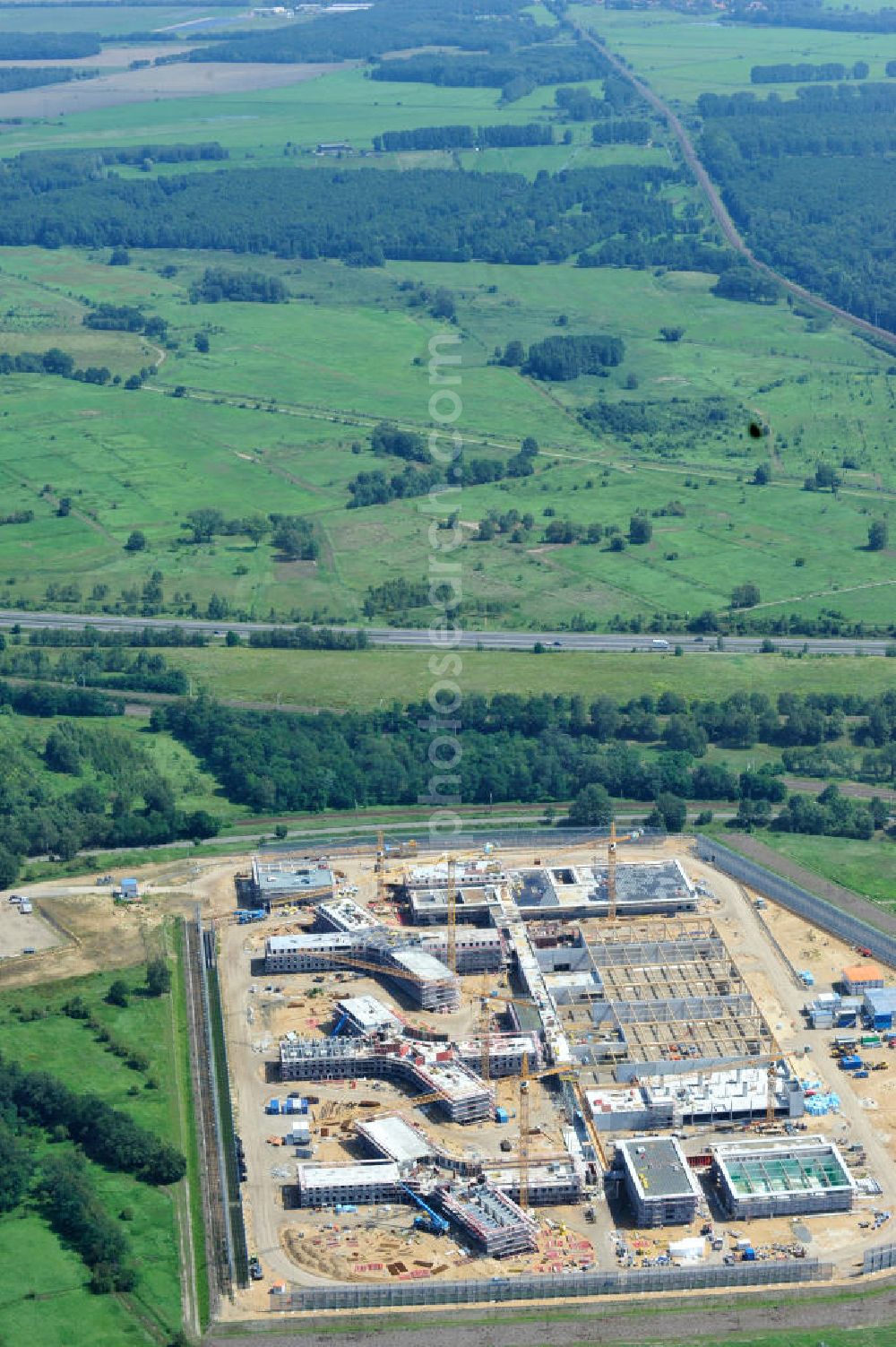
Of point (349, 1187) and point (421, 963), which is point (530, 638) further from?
point (349, 1187)

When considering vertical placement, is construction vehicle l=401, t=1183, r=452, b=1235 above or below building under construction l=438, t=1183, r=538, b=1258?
below

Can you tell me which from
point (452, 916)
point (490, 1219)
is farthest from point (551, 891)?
point (490, 1219)

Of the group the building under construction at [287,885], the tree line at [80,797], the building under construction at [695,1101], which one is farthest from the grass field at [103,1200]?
the building under construction at [695,1101]

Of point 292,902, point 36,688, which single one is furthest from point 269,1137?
point 36,688

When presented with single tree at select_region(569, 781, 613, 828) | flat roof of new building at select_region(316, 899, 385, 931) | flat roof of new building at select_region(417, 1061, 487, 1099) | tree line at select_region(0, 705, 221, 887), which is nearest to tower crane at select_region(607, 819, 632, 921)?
single tree at select_region(569, 781, 613, 828)

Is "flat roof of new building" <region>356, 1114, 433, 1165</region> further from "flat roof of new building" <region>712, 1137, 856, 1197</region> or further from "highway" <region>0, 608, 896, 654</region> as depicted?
"highway" <region>0, 608, 896, 654</region>

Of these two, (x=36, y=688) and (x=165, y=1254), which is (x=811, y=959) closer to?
(x=165, y=1254)
